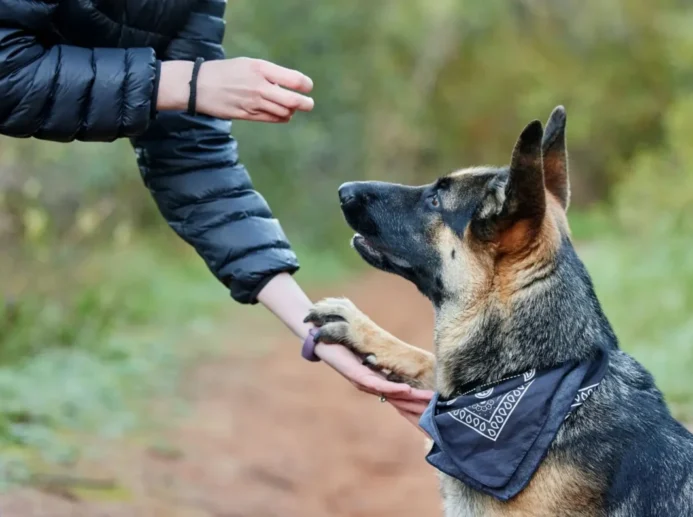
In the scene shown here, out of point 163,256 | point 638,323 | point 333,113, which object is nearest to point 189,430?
point 638,323

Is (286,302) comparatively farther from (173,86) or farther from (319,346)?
(173,86)

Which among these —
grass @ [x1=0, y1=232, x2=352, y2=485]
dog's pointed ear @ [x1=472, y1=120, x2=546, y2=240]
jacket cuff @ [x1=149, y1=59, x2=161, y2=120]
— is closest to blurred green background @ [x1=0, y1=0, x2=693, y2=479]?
grass @ [x1=0, y1=232, x2=352, y2=485]

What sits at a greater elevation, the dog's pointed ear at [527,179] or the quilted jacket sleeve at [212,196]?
the dog's pointed ear at [527,179]

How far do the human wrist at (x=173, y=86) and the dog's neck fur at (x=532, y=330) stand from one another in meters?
1.33

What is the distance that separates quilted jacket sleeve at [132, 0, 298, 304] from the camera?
11.6 feet

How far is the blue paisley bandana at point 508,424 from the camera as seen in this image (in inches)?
122

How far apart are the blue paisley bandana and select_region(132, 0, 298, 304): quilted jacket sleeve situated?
918mm

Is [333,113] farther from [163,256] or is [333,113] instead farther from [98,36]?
[98,36]

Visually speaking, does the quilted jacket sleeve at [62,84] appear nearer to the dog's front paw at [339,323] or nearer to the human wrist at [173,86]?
the human wrist at [173,86]

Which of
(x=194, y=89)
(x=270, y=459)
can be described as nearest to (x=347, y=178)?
(x=270, y=459)

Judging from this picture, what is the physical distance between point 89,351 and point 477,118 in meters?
22.1

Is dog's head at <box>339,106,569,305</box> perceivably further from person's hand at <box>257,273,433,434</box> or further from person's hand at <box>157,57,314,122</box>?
person's hand at <box>157,57,314,122</box>

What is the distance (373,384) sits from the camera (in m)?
3.45

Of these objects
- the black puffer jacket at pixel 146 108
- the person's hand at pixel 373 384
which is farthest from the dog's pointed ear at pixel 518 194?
the black puffer jacket at pixel 146 108
